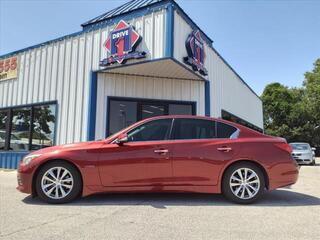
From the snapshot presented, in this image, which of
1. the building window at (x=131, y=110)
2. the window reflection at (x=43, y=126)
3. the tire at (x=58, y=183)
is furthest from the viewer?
the window reflection at (x=43, y=126)

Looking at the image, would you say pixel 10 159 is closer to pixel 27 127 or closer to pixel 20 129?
pixel 20 129

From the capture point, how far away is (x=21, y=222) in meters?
4.52

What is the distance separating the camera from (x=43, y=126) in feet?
39.1

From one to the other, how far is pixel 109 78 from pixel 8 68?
5.14m

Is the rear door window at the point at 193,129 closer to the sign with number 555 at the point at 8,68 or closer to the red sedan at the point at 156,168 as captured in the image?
the red sedan at the point at 156,168

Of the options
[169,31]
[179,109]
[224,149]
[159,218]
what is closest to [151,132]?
[224,149]


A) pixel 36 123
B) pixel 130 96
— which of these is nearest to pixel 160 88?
pixel 130 96

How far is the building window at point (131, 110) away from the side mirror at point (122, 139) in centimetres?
510

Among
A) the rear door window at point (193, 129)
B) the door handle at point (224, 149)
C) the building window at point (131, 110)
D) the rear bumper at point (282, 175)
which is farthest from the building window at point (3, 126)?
the rear bumper at point (282, 175)

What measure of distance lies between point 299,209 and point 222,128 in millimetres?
1862


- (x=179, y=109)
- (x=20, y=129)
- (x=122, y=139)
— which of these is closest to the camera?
(x=122, y=139)

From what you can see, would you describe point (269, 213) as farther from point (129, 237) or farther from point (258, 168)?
point (129, 237)

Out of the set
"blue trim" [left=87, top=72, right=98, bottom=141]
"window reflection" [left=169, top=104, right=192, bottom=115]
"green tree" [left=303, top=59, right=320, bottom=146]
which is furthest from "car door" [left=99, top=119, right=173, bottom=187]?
"green tree" [left=303, top=59, right=320, bottom=146]

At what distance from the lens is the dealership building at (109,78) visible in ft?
30.9
